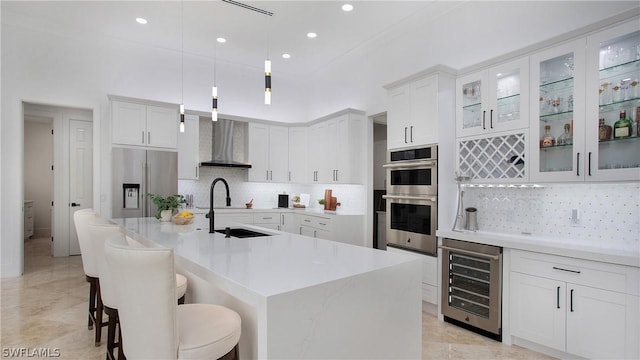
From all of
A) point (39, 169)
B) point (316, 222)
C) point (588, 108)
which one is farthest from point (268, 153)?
point (39, 169)

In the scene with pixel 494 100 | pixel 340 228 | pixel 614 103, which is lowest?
pixel 340 228

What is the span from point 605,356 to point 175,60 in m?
6.62

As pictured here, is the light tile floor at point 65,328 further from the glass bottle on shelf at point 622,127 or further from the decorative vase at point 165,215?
the glass bottle on shelf at point 622,127

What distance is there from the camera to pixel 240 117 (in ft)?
19.6

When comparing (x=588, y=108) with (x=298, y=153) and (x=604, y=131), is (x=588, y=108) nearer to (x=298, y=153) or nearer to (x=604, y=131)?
(x=604, y=131)

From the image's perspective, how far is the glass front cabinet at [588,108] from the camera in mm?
2412

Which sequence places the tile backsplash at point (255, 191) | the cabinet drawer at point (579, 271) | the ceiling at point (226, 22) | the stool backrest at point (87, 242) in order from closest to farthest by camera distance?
1. the cabinet drawer at point (579, 271)
2. the stool backrest at point (87, 242)
3. the ceiling at point (226, 22)
4. the tile backsplash at point (255, 191)

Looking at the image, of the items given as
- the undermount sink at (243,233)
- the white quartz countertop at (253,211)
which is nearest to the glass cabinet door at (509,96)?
the undermount sink at (243,233)

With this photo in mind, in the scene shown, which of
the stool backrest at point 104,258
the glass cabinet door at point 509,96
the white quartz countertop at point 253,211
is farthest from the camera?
the white quartz countertop at point 253,211

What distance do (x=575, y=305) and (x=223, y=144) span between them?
5213mm

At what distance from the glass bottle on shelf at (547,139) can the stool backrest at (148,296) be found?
306 centimetres

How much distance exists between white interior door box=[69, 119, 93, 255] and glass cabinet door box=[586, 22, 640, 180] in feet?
23.1

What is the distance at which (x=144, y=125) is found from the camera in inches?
201

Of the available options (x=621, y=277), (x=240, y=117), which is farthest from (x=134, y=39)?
(x=621, y=277)
